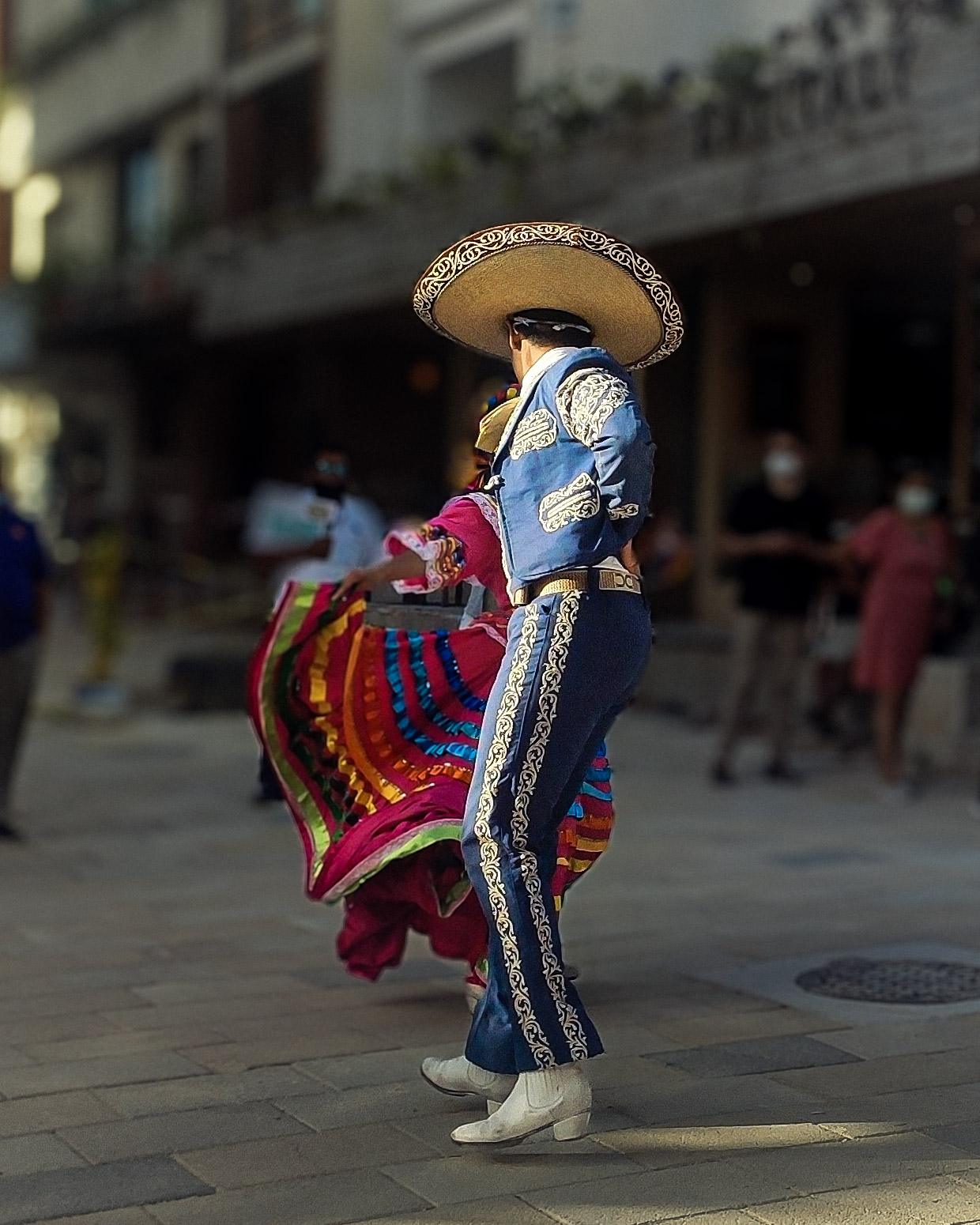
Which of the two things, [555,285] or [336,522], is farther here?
[336,522]

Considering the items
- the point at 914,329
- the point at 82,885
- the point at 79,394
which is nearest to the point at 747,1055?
the point at 82,885

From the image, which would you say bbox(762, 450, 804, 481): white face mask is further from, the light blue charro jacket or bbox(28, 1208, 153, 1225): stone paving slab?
bbox(28, 1208, 153, 1225): stone paving slab

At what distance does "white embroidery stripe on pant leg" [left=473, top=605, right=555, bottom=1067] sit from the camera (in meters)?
4.21

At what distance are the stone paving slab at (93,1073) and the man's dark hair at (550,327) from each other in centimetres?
203

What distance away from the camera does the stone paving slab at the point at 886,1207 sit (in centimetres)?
377

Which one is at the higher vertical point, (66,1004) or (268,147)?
(268,147)

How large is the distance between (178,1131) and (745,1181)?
1.30m

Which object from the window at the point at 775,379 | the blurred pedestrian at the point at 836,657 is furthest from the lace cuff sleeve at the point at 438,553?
the window at the point at 775,379

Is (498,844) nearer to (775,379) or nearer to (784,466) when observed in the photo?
(784,466)

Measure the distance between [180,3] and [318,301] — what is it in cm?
768

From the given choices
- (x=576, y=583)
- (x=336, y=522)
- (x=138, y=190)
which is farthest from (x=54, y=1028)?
(x=138, y=190)

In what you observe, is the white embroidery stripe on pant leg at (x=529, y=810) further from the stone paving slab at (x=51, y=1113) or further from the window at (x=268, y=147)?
the window at (x=268, y=147)

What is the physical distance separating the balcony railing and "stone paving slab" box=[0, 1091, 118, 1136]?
1858 centimetres

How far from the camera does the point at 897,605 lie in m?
10.3
